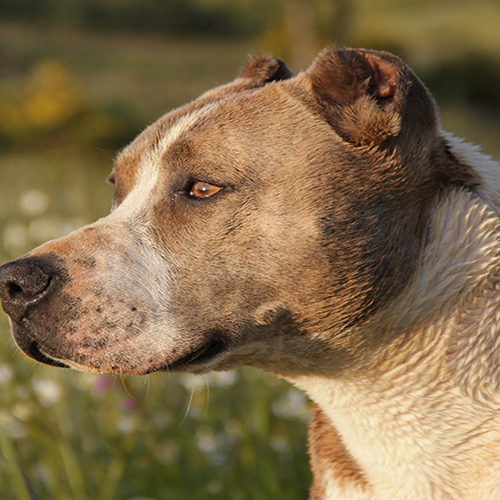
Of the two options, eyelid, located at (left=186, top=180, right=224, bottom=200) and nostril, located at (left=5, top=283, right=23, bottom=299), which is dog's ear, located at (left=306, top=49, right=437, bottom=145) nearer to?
eyelid, located at (left=186, top=180, right=224, bottom=200)

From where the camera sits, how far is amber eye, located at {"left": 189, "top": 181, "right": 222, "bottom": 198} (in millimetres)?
2380

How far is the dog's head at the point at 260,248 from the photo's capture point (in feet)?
7.44

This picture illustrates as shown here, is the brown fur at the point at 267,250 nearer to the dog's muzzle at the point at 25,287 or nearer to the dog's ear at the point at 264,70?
the dog's muzzle at the point at 25,287

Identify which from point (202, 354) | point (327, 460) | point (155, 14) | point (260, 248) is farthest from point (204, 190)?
point (155, 14)

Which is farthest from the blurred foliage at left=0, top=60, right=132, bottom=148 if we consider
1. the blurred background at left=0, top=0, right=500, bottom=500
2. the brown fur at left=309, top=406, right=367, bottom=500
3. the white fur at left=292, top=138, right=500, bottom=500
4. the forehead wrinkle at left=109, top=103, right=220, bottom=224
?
the white fur at left=292, top=138, right=500, bottom=500

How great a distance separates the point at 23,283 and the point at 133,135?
13.3m

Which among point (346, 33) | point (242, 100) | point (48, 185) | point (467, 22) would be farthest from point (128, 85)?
point (242, 100)

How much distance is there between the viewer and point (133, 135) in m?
15.1

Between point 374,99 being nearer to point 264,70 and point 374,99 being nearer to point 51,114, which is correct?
point 264,70

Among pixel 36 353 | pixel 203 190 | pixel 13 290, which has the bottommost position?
pixel 36 353

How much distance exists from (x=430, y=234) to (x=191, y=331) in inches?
34.8

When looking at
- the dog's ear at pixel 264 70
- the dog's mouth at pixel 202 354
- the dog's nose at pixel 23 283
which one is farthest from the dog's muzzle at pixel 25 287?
the dog's ear at pixel 264 70

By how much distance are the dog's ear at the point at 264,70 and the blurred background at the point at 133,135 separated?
0.30 metres

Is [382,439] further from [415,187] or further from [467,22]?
[467,22]
